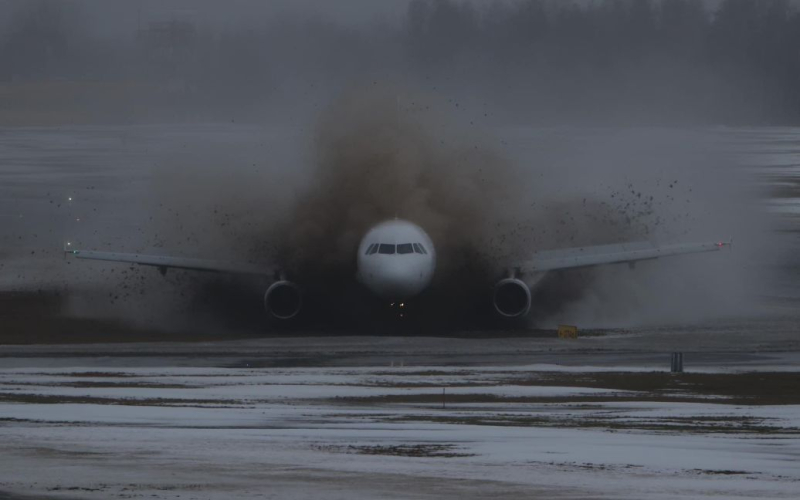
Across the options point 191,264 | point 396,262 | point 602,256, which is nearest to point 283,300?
point 191,264

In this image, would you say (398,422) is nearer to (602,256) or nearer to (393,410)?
(393,410)

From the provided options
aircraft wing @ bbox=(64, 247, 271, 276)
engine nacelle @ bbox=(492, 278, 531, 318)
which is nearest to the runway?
engine nacelle @ bbox=(492, 278, 531, 318)

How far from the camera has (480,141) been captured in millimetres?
73688

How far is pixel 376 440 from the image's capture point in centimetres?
2702

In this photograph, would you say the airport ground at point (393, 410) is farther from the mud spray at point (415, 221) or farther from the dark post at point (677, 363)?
the mud spray at point (415, 221)

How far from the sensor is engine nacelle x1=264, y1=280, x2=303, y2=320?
5253 cm

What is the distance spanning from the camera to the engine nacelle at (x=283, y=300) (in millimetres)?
52531

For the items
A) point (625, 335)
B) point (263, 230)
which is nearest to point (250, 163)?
point (263, 230)

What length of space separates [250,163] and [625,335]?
4153 centimetres

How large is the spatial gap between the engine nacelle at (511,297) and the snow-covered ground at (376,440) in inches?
564

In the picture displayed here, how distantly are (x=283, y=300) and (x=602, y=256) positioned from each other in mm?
10785

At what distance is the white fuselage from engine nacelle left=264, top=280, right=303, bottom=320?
247cm

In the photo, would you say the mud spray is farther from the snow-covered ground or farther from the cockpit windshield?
the snow-covered ground

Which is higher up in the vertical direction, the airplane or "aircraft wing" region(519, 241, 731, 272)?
"aircraft wing" region(519, 241, 731, 272)
